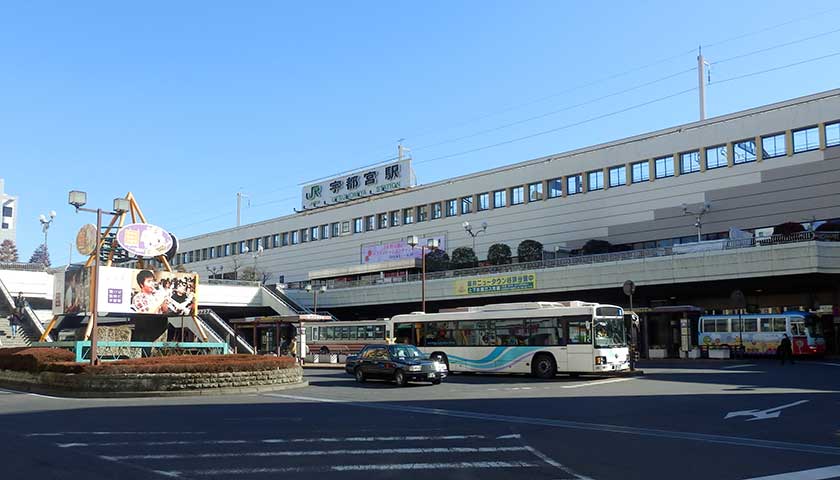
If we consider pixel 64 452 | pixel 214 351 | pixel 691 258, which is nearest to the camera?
pixel 64 452

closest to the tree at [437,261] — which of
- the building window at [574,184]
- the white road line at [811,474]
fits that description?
the building window at [574,184]

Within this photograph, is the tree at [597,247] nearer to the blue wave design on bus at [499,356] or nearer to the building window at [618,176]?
the building window at [618,176]

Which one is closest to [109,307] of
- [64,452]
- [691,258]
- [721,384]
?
[64,452]

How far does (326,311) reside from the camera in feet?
226

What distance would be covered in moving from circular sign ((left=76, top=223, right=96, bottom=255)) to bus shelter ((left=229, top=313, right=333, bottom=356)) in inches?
548

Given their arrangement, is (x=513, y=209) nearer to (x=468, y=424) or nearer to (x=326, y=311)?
(x=326, y=311)

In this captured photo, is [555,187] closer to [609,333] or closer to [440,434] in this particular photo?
[609,333]

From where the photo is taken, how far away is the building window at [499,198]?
63.2m

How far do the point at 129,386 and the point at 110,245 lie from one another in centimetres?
1610

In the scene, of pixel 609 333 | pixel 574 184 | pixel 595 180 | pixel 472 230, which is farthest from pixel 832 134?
pixel 472 230

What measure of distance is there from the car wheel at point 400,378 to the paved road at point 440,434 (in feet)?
10.2

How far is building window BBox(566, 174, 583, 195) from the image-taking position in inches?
2268

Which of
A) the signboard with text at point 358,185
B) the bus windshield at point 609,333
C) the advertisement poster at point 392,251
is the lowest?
the bus windshield at point 609,333

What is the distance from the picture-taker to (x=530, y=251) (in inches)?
2244
